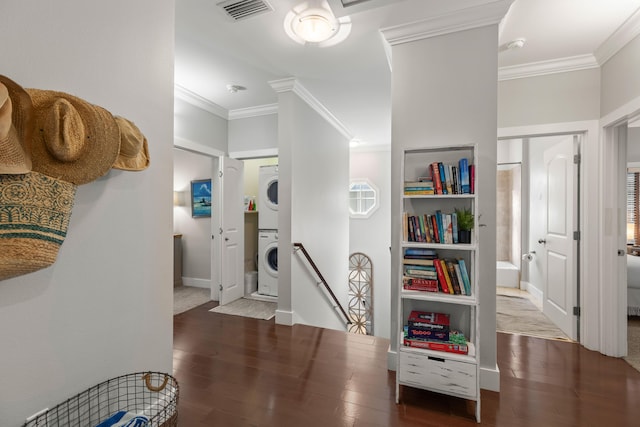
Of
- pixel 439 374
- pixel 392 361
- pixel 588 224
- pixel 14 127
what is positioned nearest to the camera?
pixel 14 127

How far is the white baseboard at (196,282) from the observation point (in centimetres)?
479

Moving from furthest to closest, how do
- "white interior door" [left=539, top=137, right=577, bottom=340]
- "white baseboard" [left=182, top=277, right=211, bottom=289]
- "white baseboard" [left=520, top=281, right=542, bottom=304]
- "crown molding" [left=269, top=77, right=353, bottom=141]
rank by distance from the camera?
"white baseboard" [left=182, top=277, right=211, bottom=289] → "white baseboard" [left=520, top=281, right=542, bottom=304] → "crown molding" [left=269, top=77, right=353, bottom=141] → "white interior door" [left=539, top=137, right=577, bottom=340]

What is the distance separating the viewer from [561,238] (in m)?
3.00

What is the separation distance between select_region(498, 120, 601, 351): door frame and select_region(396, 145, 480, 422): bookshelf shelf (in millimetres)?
1384

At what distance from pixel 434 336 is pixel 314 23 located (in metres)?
2.27

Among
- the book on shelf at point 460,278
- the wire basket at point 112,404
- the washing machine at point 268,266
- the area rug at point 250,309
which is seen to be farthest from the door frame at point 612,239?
the washing machine at point 268,266

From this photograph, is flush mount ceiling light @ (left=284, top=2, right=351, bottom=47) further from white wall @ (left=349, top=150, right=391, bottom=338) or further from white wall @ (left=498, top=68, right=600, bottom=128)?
white wall @ (left=349, top=150, right=391, bottom=338)

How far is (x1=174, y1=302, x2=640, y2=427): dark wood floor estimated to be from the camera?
1.69 m

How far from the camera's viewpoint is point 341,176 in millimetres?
4969

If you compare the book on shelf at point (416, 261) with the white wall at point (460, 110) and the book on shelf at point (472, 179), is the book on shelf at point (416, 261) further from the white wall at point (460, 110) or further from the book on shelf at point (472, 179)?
the book on shelf at point (472, 179)

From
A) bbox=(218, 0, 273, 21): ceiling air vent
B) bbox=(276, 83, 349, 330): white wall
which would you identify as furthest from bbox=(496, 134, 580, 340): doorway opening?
bbox=(218, 0, 273, 21): ceiling air vent

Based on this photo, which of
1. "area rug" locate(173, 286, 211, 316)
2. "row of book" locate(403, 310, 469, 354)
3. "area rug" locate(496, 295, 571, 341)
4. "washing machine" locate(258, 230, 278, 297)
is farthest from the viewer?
"washing machine" locate(258, 230, 278, 297)

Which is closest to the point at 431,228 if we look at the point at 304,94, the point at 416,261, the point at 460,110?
the point at 416,261

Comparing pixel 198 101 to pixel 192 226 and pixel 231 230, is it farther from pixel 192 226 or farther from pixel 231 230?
pixel 192 226
